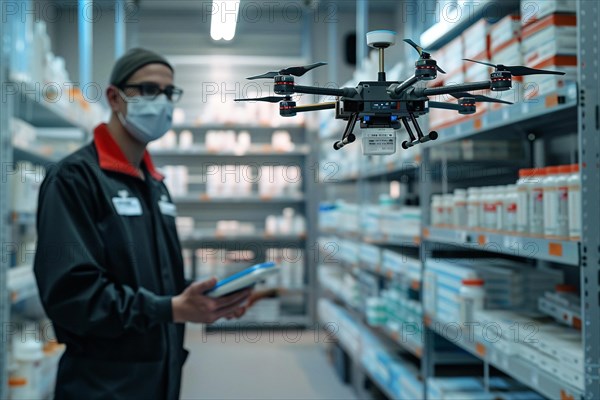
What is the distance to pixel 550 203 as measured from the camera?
1.85 meters

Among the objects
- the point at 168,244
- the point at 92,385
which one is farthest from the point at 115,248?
the point at 92,385

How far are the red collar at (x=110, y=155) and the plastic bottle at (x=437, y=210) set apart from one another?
148 cm

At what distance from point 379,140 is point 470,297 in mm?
1845

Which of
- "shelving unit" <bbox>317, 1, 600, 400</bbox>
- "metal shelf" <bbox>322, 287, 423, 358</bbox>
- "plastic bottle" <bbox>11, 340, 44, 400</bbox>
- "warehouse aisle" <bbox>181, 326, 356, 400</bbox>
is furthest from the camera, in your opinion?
"warehouse aisle" <bbox>181, 326, 356, 400</bbox>

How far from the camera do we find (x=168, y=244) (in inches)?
81.1

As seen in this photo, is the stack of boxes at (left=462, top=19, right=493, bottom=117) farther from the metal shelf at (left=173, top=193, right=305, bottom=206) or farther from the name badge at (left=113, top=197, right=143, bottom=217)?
the metal shelf at (left=173, top=193, right=305, bottom=206)

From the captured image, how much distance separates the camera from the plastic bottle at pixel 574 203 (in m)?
1.69

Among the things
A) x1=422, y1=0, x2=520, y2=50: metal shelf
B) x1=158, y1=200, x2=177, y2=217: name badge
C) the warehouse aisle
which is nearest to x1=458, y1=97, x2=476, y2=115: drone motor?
x1=158, y1=200, x2=177, y2=217: name badge

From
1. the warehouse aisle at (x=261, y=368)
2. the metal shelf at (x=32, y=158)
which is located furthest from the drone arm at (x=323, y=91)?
the metal shelf at (x=32, y=158)

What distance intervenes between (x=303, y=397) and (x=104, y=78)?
13.7 feet

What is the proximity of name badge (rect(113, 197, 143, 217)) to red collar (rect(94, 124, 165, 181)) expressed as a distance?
104 millimetres

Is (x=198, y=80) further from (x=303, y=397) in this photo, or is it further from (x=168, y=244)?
(x=168, y=244)

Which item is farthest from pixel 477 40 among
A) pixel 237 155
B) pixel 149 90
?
pixel 237 155

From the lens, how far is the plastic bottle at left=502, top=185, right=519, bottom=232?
212 centimetres
